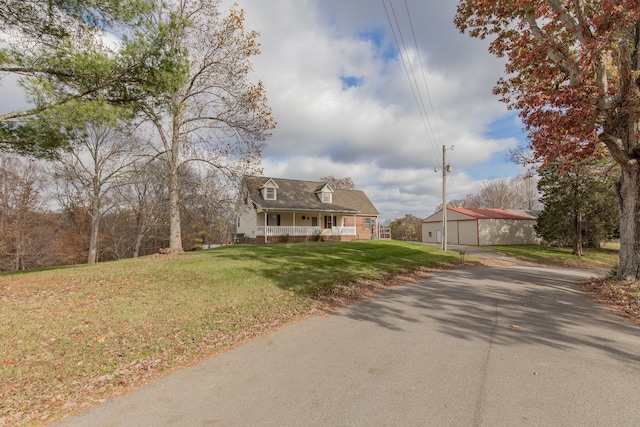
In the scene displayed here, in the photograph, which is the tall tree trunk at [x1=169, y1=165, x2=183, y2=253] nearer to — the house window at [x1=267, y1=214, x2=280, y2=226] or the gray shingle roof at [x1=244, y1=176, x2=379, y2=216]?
the gray shingle roof at [x1=244, y1=176, x2=379, y2=216]

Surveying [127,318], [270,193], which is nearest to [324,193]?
[270,193]

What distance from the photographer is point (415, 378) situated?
3.74 metres

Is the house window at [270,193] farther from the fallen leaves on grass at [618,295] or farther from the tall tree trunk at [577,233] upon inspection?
the tall tree trunk at [577,233]

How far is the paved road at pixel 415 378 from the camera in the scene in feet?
9.89

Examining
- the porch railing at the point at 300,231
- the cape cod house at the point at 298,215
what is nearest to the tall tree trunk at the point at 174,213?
the cape cod house at the point at 298,215

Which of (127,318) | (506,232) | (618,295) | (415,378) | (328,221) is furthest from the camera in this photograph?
(506,232)

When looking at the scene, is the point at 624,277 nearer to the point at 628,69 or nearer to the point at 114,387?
the point at 628,69

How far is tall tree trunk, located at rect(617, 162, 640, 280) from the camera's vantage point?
8.73 m

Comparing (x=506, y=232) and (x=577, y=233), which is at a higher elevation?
(x=577, y=233)

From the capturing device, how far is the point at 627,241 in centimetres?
896

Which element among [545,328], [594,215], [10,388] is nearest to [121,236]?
[10,388]

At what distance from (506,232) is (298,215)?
22.1 metres

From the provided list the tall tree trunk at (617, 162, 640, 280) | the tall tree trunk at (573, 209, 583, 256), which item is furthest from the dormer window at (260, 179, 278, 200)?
the tall tree trunk at (573, 209, 583, 256)

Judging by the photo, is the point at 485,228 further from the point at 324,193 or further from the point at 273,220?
the point at 273,220
